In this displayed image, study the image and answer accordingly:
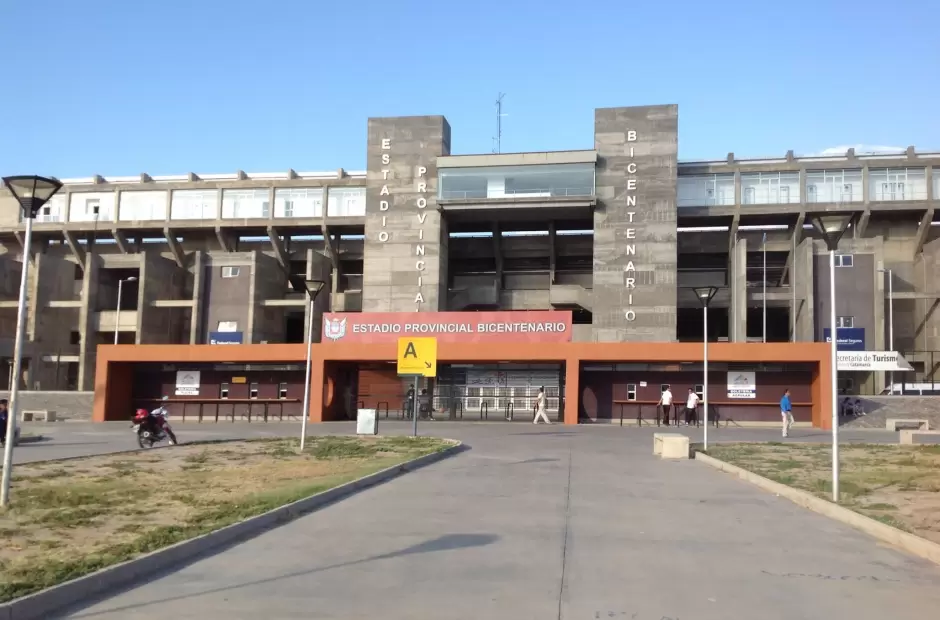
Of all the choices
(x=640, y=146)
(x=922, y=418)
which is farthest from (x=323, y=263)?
(x=922, y=418)

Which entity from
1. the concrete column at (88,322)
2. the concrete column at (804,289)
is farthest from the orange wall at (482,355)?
the concrete column at (88,322)

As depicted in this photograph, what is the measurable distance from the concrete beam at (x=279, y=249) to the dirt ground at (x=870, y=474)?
46.3 metres

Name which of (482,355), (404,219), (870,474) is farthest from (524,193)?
(870,474)

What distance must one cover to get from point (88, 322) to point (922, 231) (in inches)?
2361

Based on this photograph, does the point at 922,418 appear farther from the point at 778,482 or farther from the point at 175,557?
the point at 175,557

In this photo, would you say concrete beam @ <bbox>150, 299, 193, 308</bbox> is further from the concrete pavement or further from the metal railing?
the concrete pavement

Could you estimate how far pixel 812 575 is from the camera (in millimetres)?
7676

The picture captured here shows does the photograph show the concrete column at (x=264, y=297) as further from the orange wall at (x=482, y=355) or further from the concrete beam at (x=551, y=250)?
the concrete beam at (x=551, y=250)

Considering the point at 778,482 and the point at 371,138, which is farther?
the point at 371,138

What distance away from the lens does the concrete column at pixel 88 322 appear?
60.2 metres

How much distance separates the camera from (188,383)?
41531 mm

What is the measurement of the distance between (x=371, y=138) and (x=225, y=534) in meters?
50.9

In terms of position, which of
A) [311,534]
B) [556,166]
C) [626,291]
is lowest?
[311,534]

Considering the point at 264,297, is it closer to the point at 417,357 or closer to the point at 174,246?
the point at 174,246
